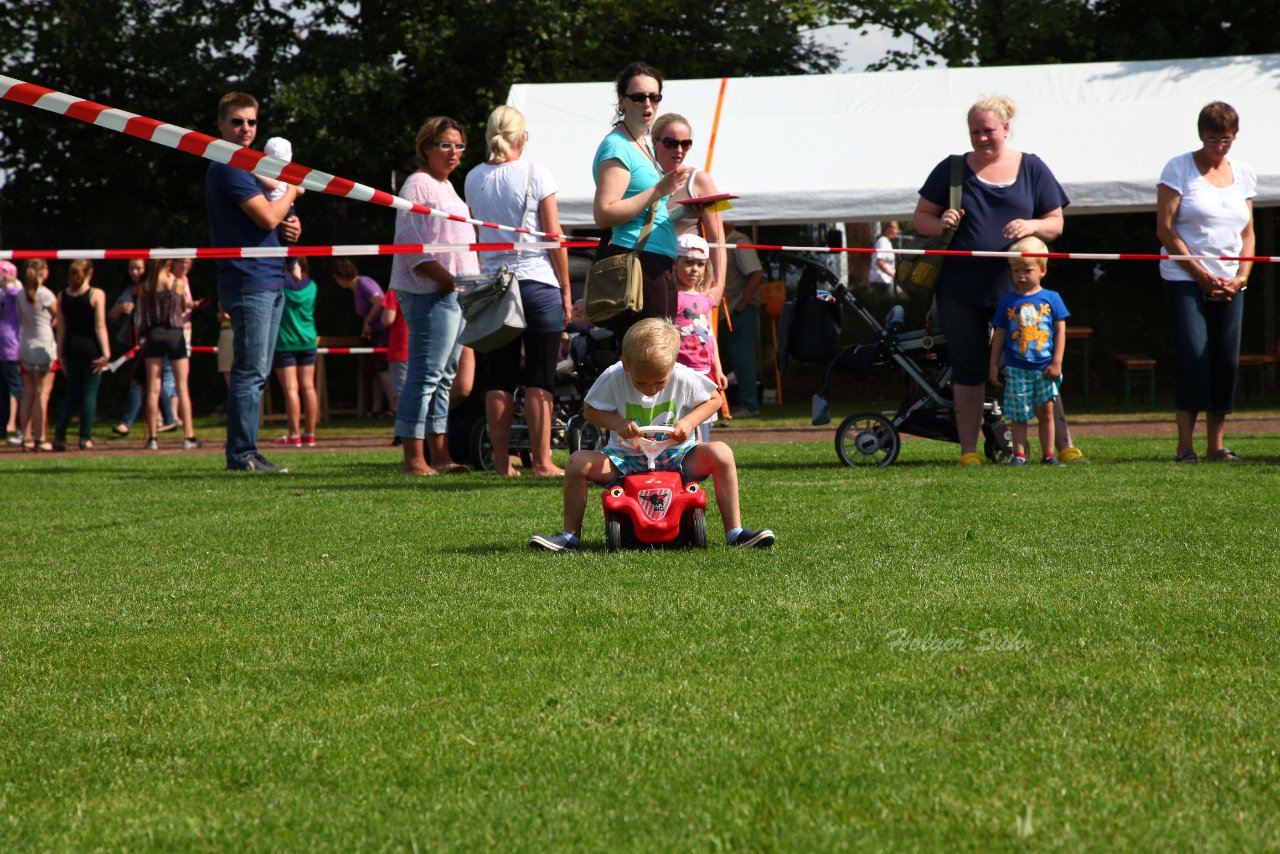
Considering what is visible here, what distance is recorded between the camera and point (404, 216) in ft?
29.2

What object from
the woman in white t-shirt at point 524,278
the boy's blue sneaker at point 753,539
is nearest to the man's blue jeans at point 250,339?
the woman in white t-shirt at point 524,278

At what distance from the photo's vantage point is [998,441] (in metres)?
9.39

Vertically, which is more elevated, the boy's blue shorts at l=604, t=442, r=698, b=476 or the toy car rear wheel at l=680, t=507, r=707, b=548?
the boy's blue shorts at l=604, t=442, r=698, b=476

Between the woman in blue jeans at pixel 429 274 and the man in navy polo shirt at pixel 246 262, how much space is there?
89 cm

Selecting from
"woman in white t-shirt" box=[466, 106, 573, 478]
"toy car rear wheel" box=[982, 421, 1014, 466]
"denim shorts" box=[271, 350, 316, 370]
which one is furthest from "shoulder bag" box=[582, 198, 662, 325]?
"denim shorts" box=[271, 350, 316, 370]

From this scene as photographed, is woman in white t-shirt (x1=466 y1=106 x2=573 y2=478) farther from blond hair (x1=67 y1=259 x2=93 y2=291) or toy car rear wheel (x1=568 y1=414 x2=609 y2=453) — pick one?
blond hair (x1=67 y1=259 x2=93 y2=291)

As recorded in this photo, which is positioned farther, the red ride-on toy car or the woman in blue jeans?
the woman in blue jeans

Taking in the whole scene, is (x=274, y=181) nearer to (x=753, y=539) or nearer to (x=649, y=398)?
(x=649, y=398)

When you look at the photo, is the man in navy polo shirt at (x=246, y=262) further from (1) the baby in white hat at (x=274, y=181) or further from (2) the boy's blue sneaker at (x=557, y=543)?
(2) the boy's blue sneaker at (x=557, y=543)

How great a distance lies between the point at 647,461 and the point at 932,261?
13.5 feet

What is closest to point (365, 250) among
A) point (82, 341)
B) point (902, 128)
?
point (82, 341)

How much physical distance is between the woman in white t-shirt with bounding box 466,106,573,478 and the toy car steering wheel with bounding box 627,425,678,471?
9.82ft

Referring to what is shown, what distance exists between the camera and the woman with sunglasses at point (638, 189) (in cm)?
661

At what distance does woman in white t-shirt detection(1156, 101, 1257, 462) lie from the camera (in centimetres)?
907
